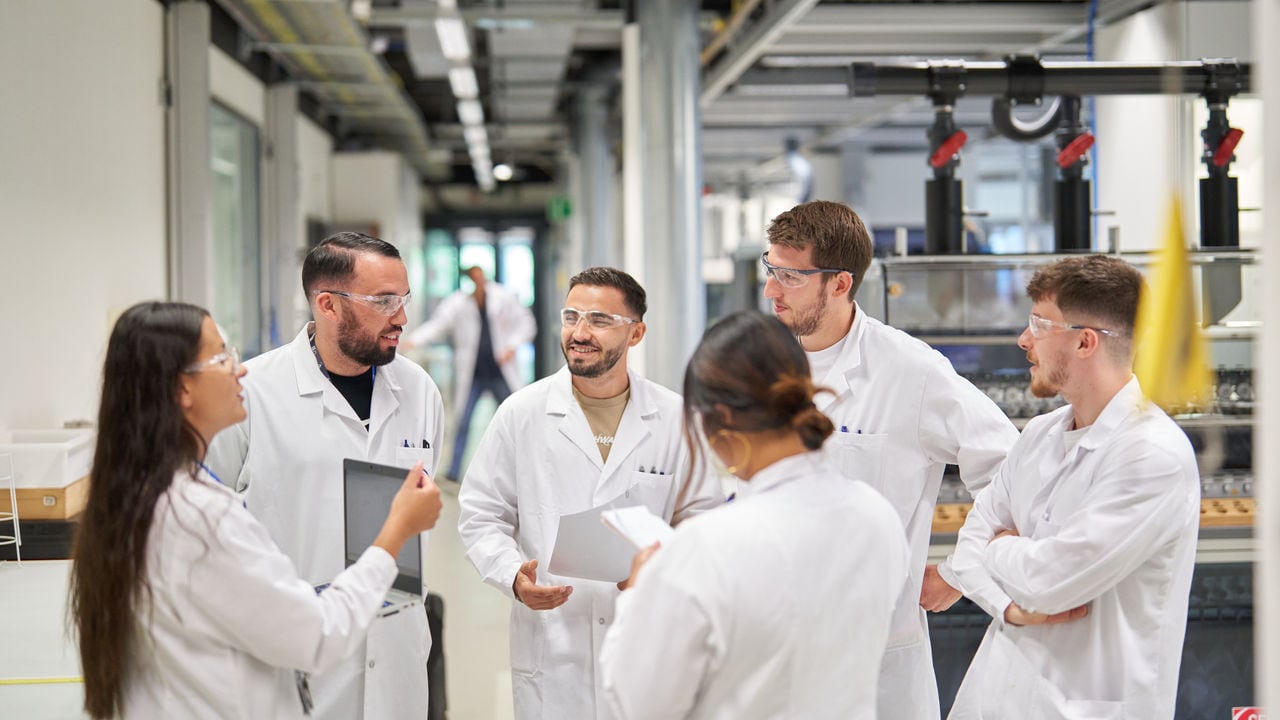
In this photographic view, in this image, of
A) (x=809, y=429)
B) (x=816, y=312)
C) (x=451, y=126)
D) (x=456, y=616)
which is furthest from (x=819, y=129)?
(x=809, y=429)

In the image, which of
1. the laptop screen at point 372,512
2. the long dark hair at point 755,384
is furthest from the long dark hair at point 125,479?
the long dark hair at point 755,384

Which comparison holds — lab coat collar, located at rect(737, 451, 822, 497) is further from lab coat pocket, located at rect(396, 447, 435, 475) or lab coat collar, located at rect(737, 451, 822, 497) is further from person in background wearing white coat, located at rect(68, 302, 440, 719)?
lab coat pocket, located at rect(396, 447, 435, 475)

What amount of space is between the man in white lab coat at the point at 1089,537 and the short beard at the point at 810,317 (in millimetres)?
442

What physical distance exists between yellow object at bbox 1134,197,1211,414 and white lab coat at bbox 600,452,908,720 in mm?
428

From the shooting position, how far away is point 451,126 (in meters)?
14.7

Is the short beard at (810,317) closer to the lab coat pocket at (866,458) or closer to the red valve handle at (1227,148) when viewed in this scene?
the lab coat pocket at (866,458)

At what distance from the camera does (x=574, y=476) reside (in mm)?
2400

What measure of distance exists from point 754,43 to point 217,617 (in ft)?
19.0

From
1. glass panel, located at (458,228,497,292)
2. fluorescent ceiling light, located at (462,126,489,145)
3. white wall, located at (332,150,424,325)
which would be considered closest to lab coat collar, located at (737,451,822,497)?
fluorescent ceiling light, located at (462,126,489,145)

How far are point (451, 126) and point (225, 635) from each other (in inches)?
542

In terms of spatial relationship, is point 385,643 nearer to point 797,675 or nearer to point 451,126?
point 797,675

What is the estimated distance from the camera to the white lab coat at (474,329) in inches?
338

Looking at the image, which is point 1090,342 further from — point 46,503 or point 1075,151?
point 46,503

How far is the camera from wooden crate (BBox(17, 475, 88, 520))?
2.85 m
